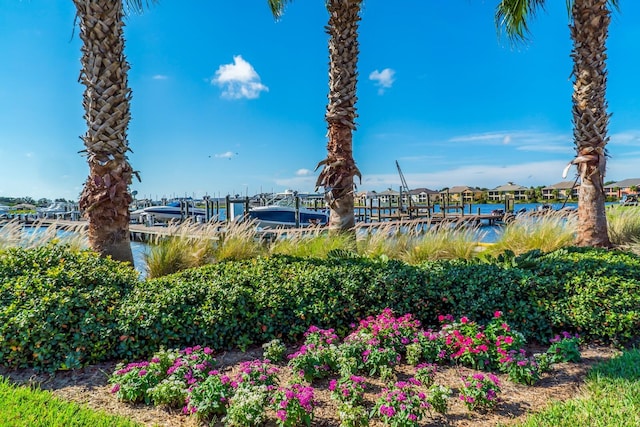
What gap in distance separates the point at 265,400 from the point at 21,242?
260 inches

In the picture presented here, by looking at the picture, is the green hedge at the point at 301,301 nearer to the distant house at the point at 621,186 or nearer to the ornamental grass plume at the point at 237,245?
the ornamental grass plume at the point at 237,245

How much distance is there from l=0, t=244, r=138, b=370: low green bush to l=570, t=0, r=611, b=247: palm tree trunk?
8.04 m

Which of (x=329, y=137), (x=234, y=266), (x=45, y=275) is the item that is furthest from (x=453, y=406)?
(x=329, y=137)

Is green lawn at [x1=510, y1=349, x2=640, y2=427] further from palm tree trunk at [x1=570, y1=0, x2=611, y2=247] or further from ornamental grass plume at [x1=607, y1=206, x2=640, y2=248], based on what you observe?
ornamental grass plume at [x1=607, y1=206, x2=640, y2=248]

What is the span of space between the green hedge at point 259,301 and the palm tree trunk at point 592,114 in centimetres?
260

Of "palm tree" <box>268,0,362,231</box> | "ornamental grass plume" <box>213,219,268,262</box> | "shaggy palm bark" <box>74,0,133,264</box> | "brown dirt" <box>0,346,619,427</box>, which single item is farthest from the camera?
"palm tree" <box>268,0,362,231</box>

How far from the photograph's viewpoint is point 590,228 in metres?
7.64

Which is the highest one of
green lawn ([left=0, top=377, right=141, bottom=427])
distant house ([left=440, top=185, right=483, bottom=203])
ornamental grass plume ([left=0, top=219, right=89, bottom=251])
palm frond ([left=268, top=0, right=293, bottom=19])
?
palm frond ([left=268, top=0, right=293, bottom=19])

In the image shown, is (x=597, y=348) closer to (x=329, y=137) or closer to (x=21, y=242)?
(x=329, y=137)

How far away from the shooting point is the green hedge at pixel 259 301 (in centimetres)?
394

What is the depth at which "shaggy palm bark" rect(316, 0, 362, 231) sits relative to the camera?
7828mm

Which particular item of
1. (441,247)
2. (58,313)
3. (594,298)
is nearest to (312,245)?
(441,247)

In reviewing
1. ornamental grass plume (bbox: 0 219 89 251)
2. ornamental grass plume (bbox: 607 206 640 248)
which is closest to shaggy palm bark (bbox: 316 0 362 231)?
ornamental grass plume (bbox: 0 219 89 251)

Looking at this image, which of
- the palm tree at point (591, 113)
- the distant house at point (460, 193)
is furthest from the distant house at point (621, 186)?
the palm tree at point (591, 113)
